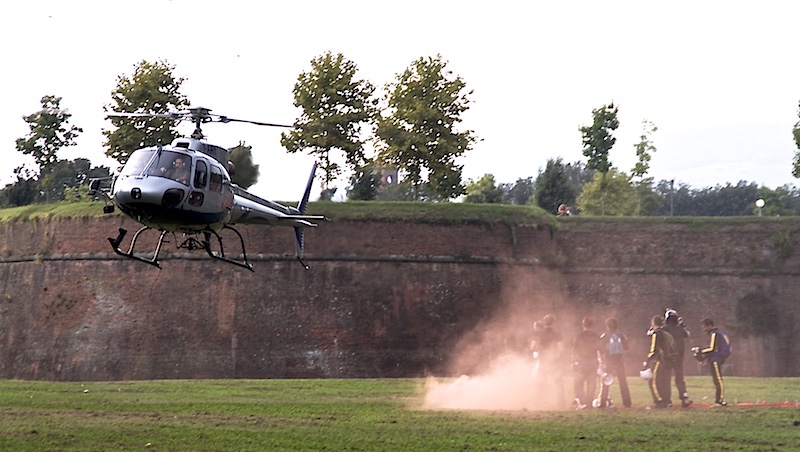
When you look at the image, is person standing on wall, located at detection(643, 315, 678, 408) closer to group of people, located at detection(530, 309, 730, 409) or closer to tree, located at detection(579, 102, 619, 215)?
group of people, located at detection(530, 309, 730, 409)

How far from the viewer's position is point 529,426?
21.4 metres

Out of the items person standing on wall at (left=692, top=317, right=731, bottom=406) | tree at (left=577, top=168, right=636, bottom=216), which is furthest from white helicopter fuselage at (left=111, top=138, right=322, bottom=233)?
tree at (left=577, top=168, right=636, bottom=216)

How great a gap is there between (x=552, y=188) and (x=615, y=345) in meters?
50.3

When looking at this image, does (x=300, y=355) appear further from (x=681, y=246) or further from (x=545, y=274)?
(x=681, y=246)

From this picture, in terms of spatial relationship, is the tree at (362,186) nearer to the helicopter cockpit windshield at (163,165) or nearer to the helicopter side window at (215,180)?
the helicopter side window at (215,180)

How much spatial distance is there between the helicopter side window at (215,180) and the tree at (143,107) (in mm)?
26702

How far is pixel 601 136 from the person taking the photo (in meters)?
64.9

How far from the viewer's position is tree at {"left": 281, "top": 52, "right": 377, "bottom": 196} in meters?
56.3

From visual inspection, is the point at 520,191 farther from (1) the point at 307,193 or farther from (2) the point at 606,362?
(2) the point at 606,362

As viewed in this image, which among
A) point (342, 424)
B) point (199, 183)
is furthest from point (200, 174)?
point (342, 424)

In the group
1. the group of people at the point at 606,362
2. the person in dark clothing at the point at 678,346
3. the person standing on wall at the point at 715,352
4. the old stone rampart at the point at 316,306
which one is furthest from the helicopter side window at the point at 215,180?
the old stone rampart at the point at 316,306

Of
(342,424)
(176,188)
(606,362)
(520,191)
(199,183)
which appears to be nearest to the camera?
(342,424)

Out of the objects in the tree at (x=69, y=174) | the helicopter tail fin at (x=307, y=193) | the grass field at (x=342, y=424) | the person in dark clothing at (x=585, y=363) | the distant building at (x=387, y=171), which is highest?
the tree at (x=69, y=174)

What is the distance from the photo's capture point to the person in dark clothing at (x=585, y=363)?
85.3ft
